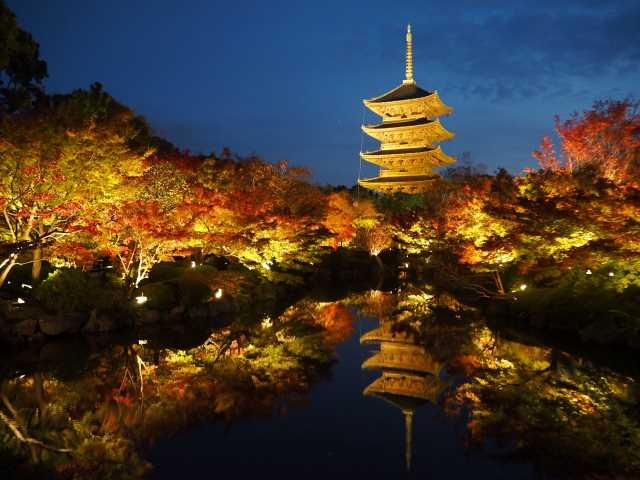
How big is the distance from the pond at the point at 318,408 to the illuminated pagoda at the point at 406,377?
0.04 metres

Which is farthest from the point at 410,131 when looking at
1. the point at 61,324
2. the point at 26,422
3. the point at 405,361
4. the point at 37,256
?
the point at 26,422

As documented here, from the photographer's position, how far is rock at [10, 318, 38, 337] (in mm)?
12398

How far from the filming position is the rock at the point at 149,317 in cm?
1522

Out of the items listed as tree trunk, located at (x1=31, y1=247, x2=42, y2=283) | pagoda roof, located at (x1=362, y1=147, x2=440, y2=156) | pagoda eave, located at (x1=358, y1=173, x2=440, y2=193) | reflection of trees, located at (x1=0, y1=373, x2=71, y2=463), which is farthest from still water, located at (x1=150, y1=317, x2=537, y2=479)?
pagoda roof, located at (x1=362, y1=147, x2=440, y2=156)

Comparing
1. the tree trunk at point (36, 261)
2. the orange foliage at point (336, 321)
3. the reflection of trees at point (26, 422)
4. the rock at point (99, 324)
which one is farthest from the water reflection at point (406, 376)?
the tree trunk at point (36, 261)

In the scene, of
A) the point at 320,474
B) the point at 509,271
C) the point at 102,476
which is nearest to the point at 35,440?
the point at 102,476

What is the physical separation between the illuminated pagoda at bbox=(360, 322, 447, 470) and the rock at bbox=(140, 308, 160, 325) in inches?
267

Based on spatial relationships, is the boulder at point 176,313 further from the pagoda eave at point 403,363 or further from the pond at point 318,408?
the pagoda eave at point 403,363

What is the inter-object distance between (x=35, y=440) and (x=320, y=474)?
165 inches

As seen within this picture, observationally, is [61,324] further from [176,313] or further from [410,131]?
[410,131]

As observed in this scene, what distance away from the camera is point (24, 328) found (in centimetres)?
1250

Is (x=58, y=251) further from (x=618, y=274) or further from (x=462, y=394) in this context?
(x=618, y=274)

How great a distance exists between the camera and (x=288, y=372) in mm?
11047

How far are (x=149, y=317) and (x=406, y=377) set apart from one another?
8.61 metres
